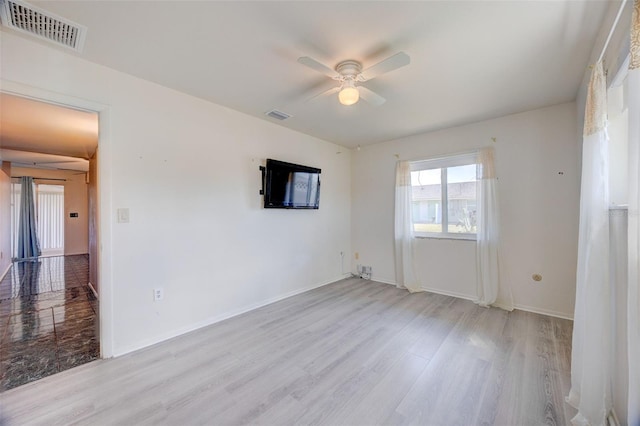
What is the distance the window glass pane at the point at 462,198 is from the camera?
3697 mm

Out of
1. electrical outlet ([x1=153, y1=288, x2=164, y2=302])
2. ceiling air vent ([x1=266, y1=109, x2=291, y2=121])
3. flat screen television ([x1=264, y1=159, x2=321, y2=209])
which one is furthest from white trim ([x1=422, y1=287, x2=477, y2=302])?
electrical outlet ([x1=153, y1=288, x2=164, y2=302])

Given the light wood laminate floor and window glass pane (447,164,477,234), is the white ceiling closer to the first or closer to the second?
window glass pane (447,164,477,234)

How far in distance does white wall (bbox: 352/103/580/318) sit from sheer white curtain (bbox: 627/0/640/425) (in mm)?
2317

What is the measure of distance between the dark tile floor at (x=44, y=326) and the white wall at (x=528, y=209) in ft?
14.0

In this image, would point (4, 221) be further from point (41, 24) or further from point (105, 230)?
point (41, 24)

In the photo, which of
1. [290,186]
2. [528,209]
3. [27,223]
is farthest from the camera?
[27,223]

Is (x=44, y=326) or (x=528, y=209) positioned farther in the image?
(x=528, y=209)

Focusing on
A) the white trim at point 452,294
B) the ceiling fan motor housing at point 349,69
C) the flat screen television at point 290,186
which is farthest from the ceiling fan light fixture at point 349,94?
the white trim at point 452,294

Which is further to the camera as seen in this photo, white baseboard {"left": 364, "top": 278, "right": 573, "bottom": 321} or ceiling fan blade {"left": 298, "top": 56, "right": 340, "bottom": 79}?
white baseboard {"left": 364, "top": 278, "right": 573, "bottom": 321}

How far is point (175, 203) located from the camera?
2.66 metres

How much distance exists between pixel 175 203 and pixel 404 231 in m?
3.28

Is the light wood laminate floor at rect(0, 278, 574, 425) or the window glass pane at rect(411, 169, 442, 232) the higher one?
the window glass pane at rect(411, 169, 442, 232)

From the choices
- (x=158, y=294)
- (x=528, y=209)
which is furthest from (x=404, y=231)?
(x=158, y=294)

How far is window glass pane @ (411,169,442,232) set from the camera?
402 cm
